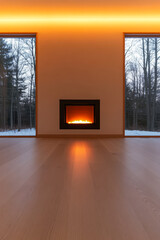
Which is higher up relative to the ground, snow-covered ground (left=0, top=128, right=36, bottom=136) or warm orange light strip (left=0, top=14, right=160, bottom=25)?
warm orange light strip (left=0, top=14, right=160, bottom=25)

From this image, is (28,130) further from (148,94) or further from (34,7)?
(148,94)

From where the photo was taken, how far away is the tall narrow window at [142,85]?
4.06 metres

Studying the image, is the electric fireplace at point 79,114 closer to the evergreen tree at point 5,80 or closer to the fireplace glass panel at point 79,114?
the fireplace glass panel at point 79,114

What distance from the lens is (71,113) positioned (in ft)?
13.2

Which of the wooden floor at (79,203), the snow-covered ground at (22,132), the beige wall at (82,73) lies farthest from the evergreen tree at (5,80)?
the wooden floor at (79,203)

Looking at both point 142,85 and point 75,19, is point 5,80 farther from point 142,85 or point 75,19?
point 142,85

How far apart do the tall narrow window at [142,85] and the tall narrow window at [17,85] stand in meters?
2.03

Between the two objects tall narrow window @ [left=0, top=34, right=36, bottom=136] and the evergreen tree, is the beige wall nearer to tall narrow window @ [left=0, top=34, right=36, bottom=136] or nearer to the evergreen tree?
tall narrow window @ [left=0, top=34, right=36, bottom=136]

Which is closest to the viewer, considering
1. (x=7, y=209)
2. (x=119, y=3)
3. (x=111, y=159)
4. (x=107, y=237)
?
(x=107, y=237)

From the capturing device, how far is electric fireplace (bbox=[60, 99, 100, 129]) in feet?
12.7

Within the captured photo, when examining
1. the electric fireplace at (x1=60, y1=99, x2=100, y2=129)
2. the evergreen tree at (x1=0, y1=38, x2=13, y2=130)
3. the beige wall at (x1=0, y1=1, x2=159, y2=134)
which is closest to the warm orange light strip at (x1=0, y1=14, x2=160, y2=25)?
the beige wall at (x1=0, y1=1, x2=159, y2=134)

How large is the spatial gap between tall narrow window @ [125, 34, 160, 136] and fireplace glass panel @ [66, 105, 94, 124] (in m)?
0.77

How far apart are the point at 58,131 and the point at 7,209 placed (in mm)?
3079

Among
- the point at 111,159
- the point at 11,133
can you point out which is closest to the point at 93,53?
the point at 11,133
